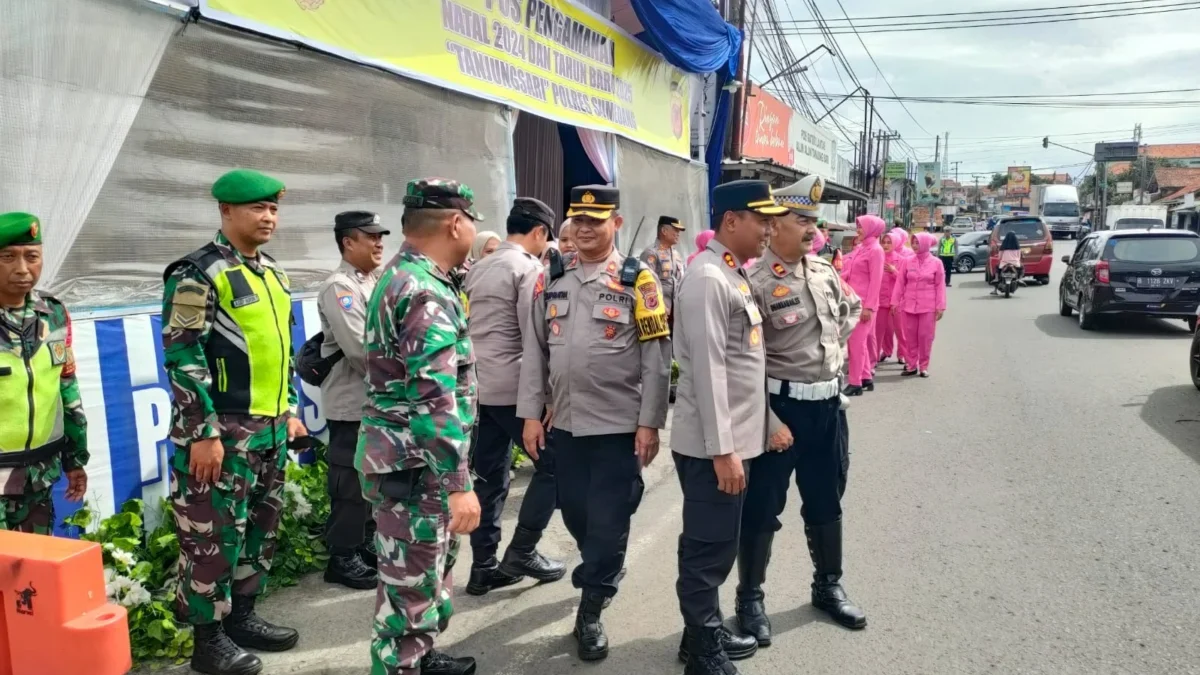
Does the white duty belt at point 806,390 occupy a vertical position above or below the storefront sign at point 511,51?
below

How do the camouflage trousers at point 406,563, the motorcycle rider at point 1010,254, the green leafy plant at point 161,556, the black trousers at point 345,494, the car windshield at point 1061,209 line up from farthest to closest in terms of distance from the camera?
the car windshield at point 1061,209 → the motorcycle rider at point 1010,254 → the black trousers at point 345,494 → the green leafy plant at point 161,556 → the camouflage trousers at point 406,563

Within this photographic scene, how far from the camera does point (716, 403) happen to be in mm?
2816

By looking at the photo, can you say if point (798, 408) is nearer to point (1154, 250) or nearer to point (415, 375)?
point (415, 375)

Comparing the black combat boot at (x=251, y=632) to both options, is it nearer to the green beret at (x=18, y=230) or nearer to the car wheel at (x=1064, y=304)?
the green beret at (x=18, y=230)

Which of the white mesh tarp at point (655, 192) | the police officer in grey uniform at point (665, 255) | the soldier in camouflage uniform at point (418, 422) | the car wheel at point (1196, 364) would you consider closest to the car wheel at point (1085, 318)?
the car wheel at point (1196, 364)

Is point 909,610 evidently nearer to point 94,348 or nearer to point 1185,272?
point 94,348

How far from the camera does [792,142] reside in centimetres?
1806

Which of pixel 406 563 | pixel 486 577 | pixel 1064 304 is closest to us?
pixel 406 563

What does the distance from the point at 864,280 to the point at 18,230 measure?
7123 mm

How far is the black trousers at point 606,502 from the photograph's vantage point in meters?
3.17

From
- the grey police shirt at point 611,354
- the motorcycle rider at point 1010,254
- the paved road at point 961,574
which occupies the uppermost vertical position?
the motorcycle rider at point 1010,254

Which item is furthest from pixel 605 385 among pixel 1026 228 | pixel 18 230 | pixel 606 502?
pixel 1026 228

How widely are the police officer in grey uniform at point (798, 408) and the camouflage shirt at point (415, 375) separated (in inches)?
53.7

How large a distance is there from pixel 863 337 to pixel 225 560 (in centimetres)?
634
